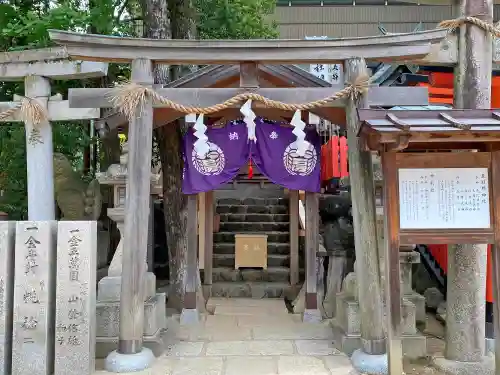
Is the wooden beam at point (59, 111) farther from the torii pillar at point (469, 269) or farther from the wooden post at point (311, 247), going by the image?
the torii pillar at point (469, 269)

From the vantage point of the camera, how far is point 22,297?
5.35 metres

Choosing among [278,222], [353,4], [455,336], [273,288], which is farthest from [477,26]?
[353,4]

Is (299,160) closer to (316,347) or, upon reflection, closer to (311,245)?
(311,245)

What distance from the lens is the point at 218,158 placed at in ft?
25.4

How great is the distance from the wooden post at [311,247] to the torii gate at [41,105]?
4153 millimetres

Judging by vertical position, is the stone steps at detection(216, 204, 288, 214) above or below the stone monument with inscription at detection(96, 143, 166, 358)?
above

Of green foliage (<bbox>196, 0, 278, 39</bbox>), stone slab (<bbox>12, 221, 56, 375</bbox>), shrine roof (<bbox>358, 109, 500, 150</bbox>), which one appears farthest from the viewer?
green foliage (<bbox>196, 0, 278, 39</bbox>)

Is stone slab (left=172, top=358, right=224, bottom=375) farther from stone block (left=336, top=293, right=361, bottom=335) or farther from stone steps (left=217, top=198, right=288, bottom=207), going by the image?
stone steps (left=217, top=198, right=288, bottom=207)

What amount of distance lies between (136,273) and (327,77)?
775 centimetres

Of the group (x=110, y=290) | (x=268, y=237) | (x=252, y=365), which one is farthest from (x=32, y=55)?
(x=268, y=237)

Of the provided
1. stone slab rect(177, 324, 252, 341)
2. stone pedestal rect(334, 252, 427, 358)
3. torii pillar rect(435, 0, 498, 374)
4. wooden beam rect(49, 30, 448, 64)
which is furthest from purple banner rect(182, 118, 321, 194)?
torii pillar rect(435, 0, 498, 374)

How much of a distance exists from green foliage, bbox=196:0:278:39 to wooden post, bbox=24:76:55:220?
137 inches

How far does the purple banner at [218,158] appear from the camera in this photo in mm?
7723

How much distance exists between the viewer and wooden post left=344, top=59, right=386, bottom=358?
5.70 meters
